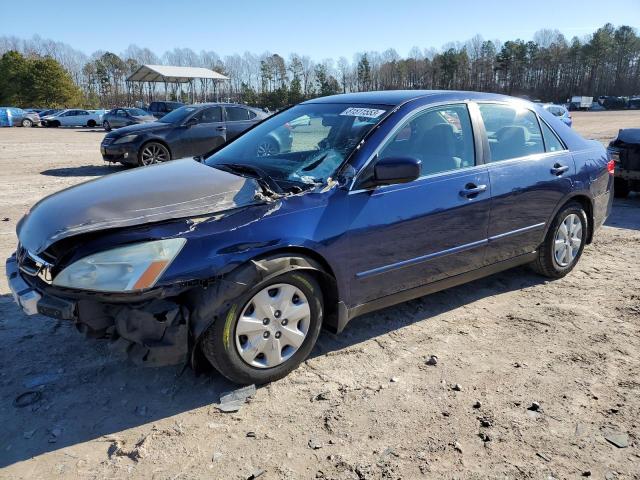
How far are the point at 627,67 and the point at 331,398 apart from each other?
123 metres

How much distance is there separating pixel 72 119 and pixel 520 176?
39903 millimetres

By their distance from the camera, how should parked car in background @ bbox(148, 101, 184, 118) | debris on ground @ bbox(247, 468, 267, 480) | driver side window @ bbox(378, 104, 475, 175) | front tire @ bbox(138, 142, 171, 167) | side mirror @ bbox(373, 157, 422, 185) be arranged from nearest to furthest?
debris on ground @ bbox(247, 468, 267, 480)
side mirror @ bbox(373, 157, 422, 185)
driver side window @ bbox(378, 104, 475, 175)
front tire @ bbox(138, 142, 171, 167)
parked car in background @ bbox(148, 101, 184, 118)

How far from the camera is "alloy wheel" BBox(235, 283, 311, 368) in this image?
2896 mm

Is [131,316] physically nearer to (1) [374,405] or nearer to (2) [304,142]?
(1) [374,405]

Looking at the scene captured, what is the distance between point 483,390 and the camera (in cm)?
306

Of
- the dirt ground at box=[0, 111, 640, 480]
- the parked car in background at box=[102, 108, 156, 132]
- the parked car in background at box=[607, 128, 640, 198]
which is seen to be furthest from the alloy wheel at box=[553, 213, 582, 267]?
the parked car in background at box=[102, 108, 156, 132]

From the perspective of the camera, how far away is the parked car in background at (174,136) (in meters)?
11.5

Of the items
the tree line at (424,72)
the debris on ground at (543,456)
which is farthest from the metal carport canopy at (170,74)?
the debris on ground at (543,456)

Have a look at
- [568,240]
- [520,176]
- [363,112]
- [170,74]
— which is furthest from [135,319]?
[170,74]

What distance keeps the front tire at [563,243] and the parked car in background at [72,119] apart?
3904cm

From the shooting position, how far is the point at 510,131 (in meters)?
4.30

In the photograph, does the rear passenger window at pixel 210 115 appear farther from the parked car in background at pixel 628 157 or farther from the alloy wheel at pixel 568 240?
the alloy wheel at pixel 568 240

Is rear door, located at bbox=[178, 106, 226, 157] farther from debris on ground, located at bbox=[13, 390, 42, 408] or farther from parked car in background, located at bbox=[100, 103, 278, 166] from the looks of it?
debris on ground, located at bbox=[13, 390, 42, 408]

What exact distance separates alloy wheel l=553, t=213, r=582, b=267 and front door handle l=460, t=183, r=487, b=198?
1.28 meters
